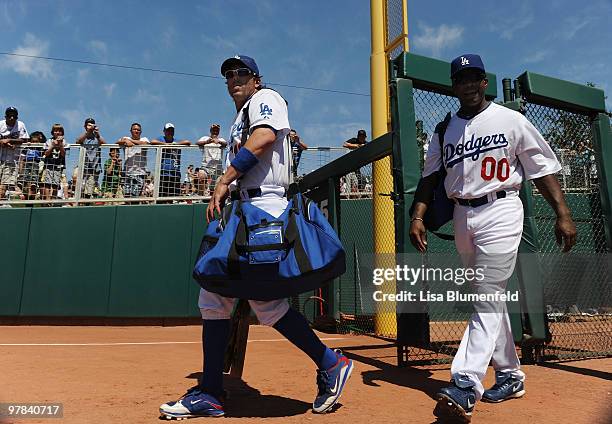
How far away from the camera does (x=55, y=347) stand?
18.0 ft

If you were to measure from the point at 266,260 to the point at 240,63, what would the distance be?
1.29 meters

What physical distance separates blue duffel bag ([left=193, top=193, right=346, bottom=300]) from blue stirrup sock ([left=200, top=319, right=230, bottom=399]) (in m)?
0.33

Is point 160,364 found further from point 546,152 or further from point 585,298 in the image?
point 585,298

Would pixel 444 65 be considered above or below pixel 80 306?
above

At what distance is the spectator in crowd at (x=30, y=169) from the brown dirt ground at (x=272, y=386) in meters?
4.79

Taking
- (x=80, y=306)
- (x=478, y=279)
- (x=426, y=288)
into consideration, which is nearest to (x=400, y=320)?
(x=426, y=288)

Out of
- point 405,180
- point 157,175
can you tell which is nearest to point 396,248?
point 405,180

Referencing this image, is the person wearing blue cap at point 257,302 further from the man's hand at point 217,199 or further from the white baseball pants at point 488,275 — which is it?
the white baseball pants at point 488,275

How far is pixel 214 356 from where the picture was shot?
2596 mm

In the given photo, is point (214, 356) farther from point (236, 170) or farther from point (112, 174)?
point (112, 174)

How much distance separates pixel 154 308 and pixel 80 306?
143 cm

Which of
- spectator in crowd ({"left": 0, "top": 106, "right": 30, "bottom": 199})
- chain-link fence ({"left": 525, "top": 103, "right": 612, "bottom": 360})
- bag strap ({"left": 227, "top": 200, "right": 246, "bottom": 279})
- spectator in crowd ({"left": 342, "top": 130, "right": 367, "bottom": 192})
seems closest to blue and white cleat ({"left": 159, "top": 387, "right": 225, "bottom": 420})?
bag strap ({"left": 227, "top": 200, "right": 246, "bottom": 279})

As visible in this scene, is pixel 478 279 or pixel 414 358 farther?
pixel 414 358

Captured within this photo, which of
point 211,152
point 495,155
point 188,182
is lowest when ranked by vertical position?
point 495,155
